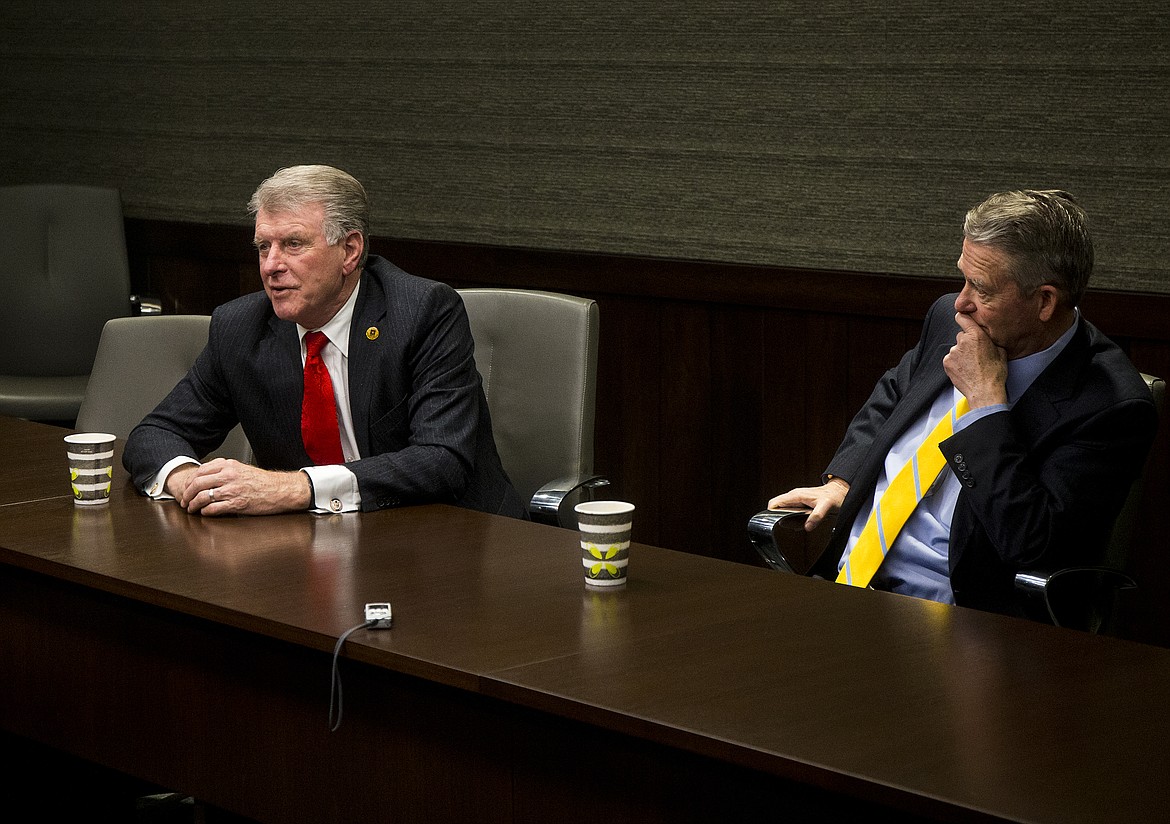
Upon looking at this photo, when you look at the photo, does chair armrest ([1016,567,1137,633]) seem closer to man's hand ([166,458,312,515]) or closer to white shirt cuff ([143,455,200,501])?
man's hand ([166,458,312,515])

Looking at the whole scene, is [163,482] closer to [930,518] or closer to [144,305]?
[930,518]

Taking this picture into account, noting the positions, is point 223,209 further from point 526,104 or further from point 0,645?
point 0,645

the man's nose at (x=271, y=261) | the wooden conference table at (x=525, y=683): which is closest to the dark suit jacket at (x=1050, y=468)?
the wooden conference table at (x=525, y=683)

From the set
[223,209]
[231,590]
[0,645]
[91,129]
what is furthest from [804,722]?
[91,129]

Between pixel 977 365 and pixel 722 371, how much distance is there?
1.70 metres

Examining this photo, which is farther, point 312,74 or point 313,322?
point 312,74

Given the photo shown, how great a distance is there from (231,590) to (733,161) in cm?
235

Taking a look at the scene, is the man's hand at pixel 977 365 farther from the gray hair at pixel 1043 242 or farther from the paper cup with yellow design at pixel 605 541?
the paper cup with yellow design at pixel 605 541

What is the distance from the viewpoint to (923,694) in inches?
65.6

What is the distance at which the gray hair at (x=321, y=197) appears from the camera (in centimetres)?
284

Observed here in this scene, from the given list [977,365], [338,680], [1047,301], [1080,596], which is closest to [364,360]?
[338,680]

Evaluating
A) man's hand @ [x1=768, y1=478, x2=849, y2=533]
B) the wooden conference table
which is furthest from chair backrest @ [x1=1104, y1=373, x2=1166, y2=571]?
the wooden conference table

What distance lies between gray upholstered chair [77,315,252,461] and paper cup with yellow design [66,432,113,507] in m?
0.81

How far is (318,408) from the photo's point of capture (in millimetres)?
2873
